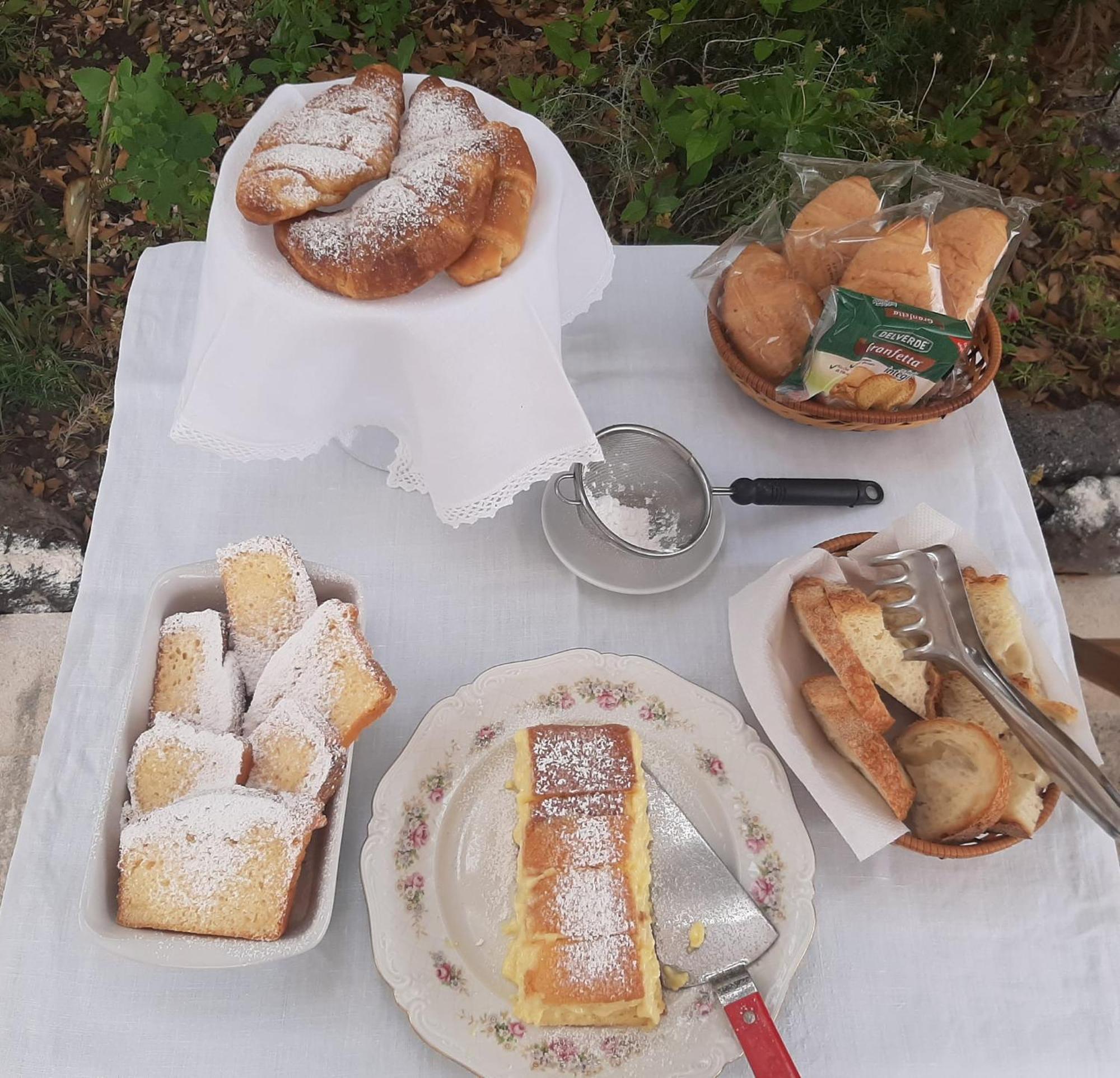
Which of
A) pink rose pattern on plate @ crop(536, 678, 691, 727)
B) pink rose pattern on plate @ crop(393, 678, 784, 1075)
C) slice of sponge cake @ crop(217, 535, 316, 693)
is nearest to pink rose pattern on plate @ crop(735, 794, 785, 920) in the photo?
pink rose pattern on plate @ crop(393, 678, 784, 1075)

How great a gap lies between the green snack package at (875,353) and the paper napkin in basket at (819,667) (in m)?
0.18

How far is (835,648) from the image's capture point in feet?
2.88

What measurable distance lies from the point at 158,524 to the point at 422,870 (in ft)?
1.82

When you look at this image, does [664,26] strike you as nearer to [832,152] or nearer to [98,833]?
[832,152]

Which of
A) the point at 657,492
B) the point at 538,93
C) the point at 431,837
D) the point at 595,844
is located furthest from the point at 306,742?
the point at 538,93

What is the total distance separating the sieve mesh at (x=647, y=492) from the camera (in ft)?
3.33

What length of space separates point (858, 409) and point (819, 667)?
0.35 meters

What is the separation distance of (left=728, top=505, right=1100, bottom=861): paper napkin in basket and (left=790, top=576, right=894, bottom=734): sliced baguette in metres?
0.02

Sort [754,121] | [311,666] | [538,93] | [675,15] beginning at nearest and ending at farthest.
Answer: [311,666] → [754,121] → [675,15] → [538,93]

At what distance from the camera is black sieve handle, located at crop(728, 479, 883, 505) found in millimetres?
1039

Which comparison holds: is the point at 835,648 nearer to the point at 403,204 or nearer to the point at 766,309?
the point at 766,309

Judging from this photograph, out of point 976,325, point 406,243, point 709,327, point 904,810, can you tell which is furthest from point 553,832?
point 976,325

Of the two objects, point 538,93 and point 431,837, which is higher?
point 538,93

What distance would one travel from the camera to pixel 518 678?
35.5 inches
